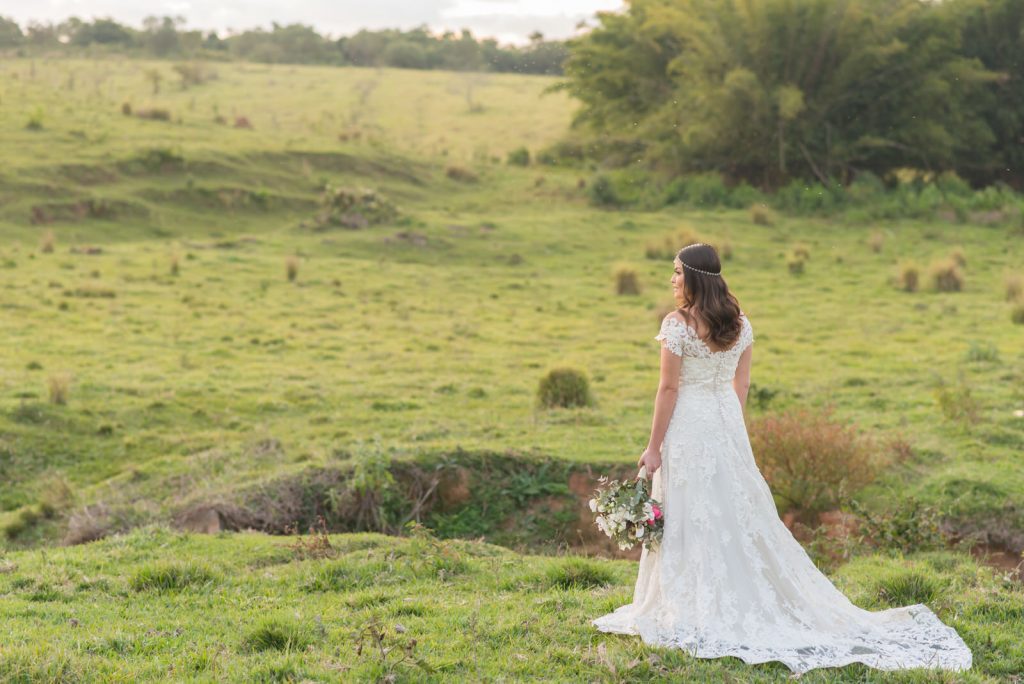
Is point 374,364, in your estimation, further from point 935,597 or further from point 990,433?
point 935,597

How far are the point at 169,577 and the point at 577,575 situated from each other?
2887mm

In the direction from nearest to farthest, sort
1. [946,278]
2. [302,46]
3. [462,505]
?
[462,505] < [946,278] < [302,46]

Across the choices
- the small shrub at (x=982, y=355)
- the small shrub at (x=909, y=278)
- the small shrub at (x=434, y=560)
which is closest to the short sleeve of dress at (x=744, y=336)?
the small shrub at (x=434, y=560)

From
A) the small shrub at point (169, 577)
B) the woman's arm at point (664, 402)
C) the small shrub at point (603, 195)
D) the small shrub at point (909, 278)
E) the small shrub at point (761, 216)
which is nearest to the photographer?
the woman's arm at point (664, 402)

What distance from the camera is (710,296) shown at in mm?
6148

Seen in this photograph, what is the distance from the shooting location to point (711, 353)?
6230 millimetres

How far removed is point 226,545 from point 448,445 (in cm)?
348

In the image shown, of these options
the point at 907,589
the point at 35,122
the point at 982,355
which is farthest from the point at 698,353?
the point at 35,122

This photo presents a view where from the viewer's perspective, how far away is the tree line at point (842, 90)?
116ft

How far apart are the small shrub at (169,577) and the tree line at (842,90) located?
29.7 meters

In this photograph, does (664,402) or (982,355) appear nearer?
(664,402)

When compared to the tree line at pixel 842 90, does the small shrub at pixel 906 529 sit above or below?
below

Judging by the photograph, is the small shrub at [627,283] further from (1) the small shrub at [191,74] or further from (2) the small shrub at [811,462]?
(1) the small shrub at [191,74]

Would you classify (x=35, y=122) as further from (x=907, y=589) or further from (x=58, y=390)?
(x=907, y=589)
